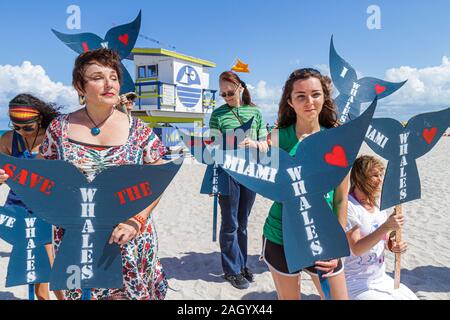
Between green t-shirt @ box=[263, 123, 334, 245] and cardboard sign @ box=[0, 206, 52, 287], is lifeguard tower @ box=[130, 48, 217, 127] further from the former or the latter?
green t-shirt @ box=[263, 123, 334, 245]

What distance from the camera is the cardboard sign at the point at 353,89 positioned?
2711mm

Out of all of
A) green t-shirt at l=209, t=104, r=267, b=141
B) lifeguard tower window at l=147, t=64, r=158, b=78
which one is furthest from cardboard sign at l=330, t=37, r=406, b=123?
lifeguard tower window at l=147, t=64, r=158, b=78

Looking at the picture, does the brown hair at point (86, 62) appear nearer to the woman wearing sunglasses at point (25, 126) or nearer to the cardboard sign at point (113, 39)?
the woman wearing sunglasses at point (25, 126)

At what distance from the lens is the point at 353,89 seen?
110 inches

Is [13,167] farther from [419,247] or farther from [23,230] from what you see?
[419,247]

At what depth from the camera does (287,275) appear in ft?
5.19

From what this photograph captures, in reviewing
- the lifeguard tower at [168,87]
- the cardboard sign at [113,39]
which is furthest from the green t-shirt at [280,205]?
the lifeguard tower at [168,87]

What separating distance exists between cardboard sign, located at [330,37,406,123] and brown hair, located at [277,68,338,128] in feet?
3.59

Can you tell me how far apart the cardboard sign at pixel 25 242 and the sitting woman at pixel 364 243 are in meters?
1.94

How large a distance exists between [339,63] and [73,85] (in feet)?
6.99

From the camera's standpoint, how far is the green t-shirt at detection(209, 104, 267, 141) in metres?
2.85

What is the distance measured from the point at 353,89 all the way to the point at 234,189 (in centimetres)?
143
